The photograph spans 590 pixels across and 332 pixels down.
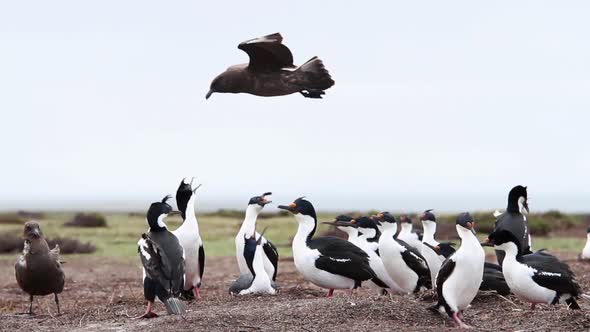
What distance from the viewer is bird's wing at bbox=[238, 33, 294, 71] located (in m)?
12.1

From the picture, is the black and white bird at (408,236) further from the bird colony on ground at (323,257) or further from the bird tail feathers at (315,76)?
the bird tail feathers at (315,76)

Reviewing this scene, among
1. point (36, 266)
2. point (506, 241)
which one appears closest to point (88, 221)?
point (36, 266)

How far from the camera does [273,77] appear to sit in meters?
12.5

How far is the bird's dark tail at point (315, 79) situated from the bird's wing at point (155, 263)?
293cm

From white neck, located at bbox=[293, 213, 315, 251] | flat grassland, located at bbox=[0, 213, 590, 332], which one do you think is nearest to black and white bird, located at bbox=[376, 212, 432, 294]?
flat grassland, located at bbox=[0, 213, 590, 332]

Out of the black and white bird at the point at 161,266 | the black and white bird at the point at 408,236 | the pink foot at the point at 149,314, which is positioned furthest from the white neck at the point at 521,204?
the pink foot at the point at 149,314

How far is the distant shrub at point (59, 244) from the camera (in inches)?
1137

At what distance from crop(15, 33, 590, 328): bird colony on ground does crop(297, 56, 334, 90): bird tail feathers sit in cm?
1

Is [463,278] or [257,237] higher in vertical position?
[257,237]

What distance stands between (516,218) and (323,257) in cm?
328

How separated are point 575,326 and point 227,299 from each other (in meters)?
5.39

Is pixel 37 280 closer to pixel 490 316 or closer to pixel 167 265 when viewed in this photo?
pixel 167 265

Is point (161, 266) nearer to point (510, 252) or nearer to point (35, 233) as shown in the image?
point (35, 233)

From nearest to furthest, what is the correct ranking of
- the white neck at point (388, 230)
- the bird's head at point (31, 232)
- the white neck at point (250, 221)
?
1. the bird's head at point (31, 232)
2. the white neck at point (388, 230)
3. the white neck at point (250, 221)
